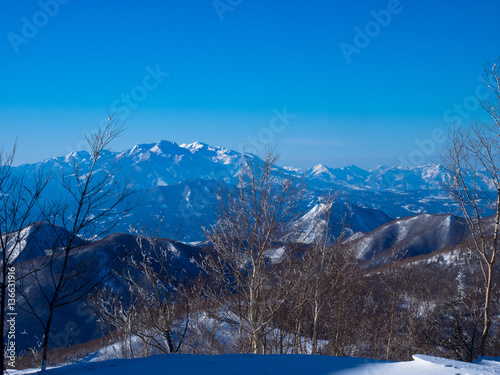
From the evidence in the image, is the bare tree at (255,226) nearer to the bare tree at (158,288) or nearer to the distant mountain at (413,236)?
the bare tree at (158,288)

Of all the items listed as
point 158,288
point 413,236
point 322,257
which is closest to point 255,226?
point 322,257

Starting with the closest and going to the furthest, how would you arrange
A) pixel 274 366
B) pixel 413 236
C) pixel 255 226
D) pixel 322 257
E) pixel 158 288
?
pixel 274 366 < pixel 255 226 < pixel 322 257 < pixel 158 288 < pixel 413 236

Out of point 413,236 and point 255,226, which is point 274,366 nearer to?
point 255,226

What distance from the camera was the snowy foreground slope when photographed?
6.65 meters

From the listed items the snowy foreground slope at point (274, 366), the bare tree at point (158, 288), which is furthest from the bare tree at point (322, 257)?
the bare tree at point (158, 288)

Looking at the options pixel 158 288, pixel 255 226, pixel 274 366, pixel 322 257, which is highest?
pixel 255 226

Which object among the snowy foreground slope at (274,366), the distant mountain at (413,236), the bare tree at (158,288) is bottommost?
the snowy foreground slope at (274,366)

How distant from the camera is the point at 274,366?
732 centimetres

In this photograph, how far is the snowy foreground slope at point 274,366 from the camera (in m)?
6.65

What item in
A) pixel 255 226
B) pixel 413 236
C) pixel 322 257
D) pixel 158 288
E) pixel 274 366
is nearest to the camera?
pixel 274 366

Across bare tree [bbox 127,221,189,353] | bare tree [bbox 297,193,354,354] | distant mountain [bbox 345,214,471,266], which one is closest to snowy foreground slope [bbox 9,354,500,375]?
bare tree [bbox 127,221,189,353]

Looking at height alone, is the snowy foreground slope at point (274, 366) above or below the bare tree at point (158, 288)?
below

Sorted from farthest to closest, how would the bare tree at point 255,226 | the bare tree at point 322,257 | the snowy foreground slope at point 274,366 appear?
the bare tree at point 322,257
the bare tree at point 255,226
the snowy foreground slope at point 274,366

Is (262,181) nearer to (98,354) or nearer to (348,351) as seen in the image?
(348,351)
